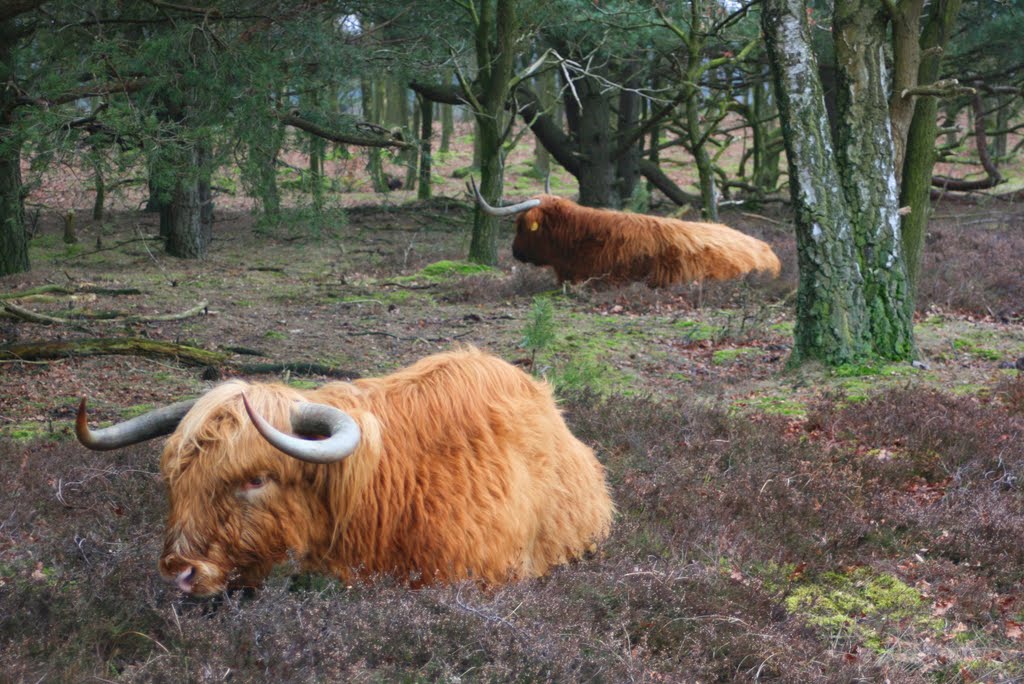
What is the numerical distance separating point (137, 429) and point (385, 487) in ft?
3.02

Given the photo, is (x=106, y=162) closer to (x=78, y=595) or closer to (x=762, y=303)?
(x=78, y=595)

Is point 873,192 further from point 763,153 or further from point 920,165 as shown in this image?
point 763,153

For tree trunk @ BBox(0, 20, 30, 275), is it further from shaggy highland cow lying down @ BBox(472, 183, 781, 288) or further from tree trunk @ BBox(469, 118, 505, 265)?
tree trunk @ BBox(469, 118, 505, 265)

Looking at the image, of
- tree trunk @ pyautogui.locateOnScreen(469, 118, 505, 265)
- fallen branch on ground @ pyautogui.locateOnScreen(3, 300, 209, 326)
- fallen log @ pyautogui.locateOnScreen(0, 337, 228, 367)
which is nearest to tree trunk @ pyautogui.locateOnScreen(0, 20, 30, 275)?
fallen branch on ground @ pyautogui.locateOnScreen(3, 300, 209, 326)

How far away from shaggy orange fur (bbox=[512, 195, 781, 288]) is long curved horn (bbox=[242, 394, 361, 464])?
969 cm

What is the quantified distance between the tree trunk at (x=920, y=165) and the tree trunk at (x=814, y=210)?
131cm

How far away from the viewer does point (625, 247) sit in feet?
44.2

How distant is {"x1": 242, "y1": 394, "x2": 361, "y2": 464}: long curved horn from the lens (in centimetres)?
334

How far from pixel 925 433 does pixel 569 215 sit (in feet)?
26.1

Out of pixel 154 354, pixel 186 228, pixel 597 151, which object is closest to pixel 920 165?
pixel 154 354

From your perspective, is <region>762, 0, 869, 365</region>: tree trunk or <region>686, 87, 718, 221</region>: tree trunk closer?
<region>762, 0, 869, 365</region>: tree trunk

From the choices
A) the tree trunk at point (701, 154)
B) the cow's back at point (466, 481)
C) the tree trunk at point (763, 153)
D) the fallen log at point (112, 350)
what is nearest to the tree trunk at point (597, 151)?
the tree trunk at point (763, 153)

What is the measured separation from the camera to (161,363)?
8180 millimetres

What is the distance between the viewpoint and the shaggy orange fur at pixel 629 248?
13.3m
